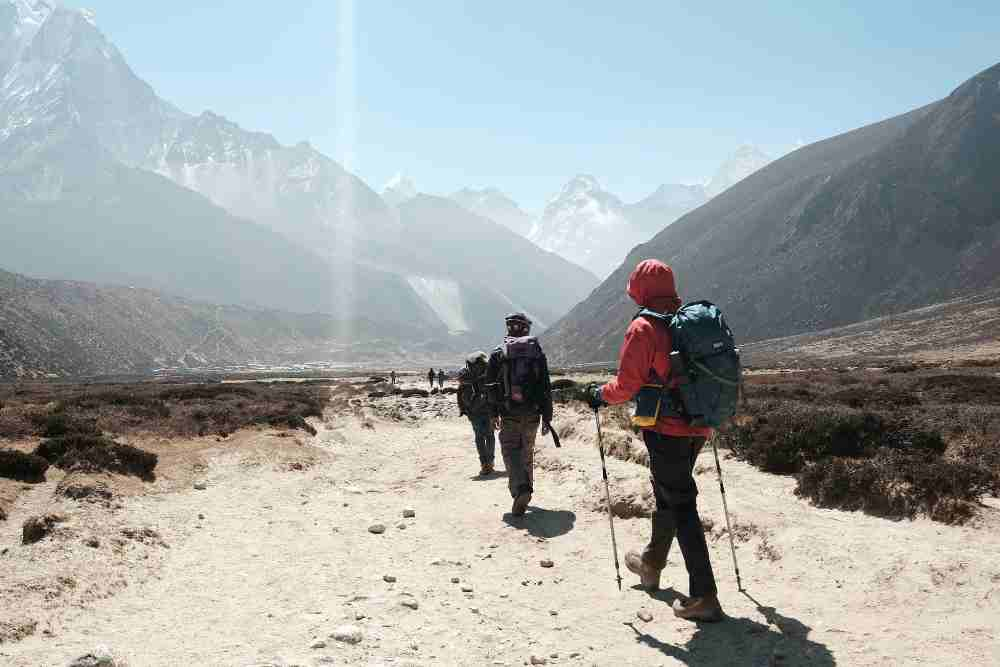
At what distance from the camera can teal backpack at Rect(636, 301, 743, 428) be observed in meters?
5.54

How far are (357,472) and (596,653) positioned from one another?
1109cm

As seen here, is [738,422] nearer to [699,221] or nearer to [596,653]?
[596,653]

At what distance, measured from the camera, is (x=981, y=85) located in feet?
496

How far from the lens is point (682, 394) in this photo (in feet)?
18.5

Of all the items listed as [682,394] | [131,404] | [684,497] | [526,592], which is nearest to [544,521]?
[526,592]

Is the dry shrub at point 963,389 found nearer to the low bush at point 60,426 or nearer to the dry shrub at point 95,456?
the dry shrub at point 95,456

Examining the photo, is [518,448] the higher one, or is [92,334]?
[92,334]

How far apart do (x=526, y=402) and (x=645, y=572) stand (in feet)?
12.5

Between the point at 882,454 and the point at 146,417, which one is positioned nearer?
the point at 882,454

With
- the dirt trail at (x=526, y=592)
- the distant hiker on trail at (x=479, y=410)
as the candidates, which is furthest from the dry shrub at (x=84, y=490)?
the distant hiker on trail at (x=479, y=410)

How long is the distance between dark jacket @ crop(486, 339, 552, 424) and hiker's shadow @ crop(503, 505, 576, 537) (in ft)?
4.95

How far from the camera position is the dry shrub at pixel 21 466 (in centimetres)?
Answer: 1074

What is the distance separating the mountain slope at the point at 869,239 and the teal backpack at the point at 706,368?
137646 millimetres

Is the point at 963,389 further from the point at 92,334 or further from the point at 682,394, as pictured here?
the point at 92,334
